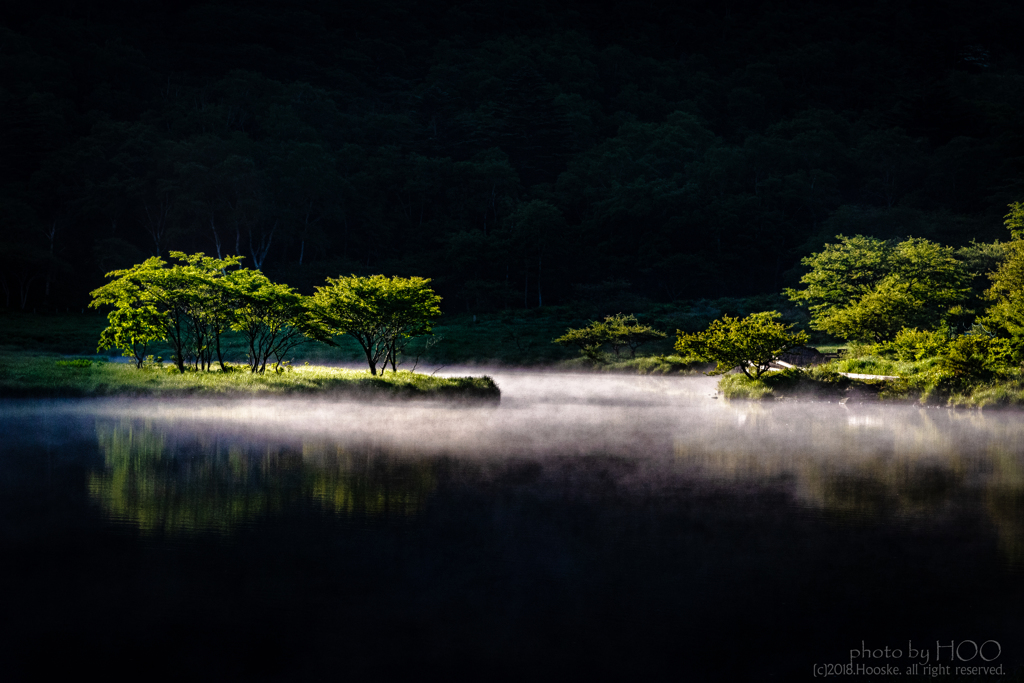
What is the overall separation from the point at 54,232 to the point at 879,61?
116431 millimetres

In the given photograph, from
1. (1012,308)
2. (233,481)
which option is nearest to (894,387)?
(1012,308)

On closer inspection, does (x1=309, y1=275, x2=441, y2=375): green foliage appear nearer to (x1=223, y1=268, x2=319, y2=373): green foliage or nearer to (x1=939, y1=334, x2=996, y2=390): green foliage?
(x1=223, y1=268, x2=319, y2=373): green foliage

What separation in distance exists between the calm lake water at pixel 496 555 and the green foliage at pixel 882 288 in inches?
774

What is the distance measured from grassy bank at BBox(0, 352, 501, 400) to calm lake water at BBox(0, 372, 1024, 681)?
25.1ft

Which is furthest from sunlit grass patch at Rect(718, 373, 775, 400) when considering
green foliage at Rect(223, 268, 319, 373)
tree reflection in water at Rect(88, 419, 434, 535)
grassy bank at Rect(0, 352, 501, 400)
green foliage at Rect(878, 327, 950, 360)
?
tree reflection in water at Rect(88, 419, 434, 535)

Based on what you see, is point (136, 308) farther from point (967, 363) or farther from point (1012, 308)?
point (1012, 308)

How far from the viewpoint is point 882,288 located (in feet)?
133

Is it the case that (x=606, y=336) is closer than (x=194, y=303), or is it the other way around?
(x=194, y=303)

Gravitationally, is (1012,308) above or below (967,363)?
above

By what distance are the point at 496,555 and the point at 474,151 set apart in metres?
97.1

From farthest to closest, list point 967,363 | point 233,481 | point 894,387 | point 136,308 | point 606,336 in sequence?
1. point 606,336
2. point 136,308
3. point 894,387
4. point 967,363
5. point 233,481

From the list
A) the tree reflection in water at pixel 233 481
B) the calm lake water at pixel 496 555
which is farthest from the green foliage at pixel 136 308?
the tree reflection in water at pixel 233 481

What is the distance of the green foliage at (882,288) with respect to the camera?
39.2m

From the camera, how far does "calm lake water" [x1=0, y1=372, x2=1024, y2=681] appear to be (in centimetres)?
766
